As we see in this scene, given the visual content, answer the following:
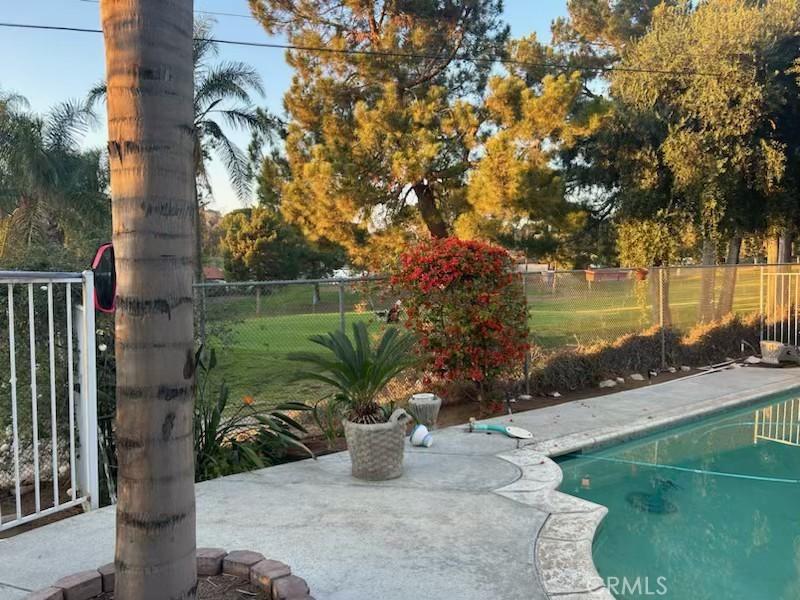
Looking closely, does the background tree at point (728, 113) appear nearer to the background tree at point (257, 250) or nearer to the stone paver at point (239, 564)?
the stone paver at point (239, 564)

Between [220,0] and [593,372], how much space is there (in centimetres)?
1048

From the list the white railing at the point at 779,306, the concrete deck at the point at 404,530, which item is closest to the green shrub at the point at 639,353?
the white railing at the point at 779,306

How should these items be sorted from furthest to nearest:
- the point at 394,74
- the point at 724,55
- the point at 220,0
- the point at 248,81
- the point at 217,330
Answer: the point at 248,81 < the point at 394,74 < the point at 220,0 < the point at 724,55 < the point at 217,330

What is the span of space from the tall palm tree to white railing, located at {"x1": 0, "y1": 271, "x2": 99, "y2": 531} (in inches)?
392

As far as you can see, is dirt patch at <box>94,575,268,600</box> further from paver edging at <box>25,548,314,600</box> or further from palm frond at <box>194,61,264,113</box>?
palm frond at <box>194,61,264,113</box>

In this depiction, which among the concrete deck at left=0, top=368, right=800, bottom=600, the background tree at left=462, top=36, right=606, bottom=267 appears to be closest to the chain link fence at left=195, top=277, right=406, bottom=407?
the concrete deck at left=0, top=368, right=800, bottom=600

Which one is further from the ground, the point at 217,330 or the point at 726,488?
the point at 217,330

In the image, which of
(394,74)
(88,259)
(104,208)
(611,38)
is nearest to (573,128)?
(394,74)

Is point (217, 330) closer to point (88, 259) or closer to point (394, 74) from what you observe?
point (88, 259)

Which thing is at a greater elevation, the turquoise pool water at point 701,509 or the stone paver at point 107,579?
the stone paver at point 107,579

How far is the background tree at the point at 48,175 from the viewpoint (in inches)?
629

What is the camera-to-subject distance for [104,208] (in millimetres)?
17328

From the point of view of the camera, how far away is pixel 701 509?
15.2ft

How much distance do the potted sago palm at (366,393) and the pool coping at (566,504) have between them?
0.83 m
